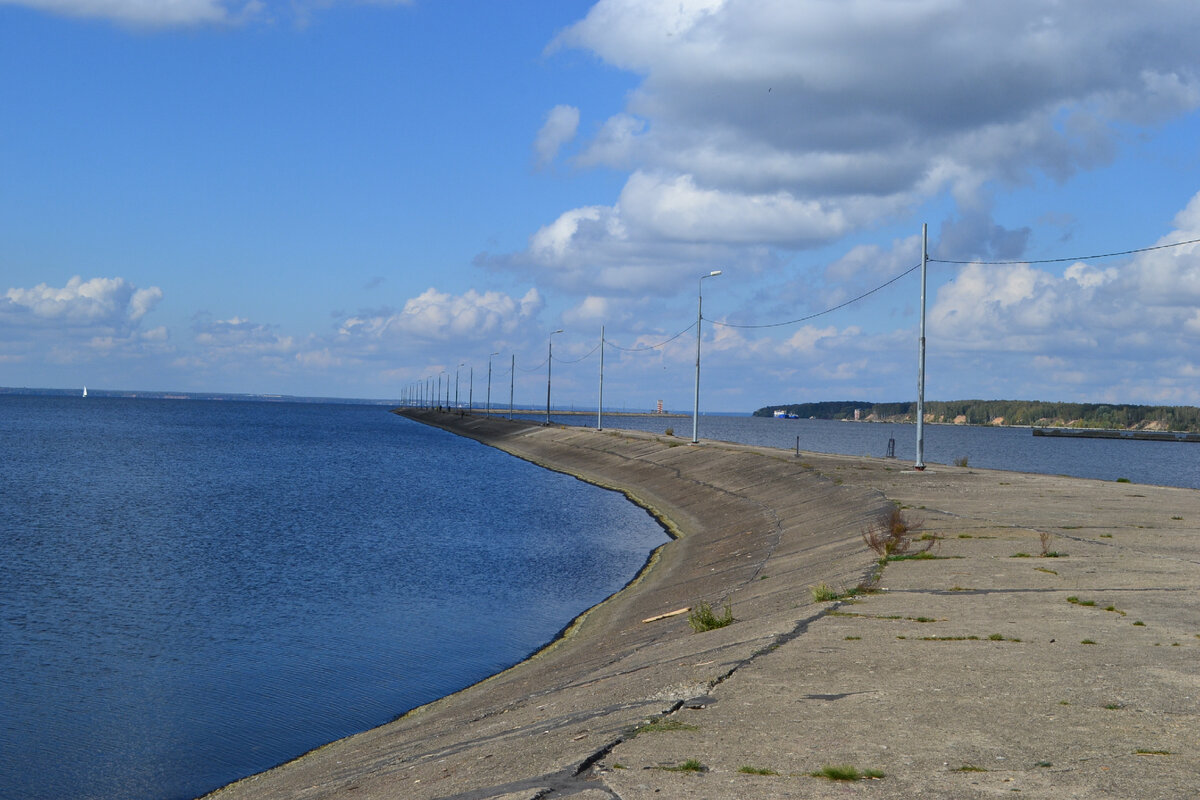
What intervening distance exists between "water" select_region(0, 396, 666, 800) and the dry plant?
8.38 m

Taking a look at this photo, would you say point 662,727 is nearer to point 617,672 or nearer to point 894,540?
point 617,672

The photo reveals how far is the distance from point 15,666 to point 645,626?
1325cm

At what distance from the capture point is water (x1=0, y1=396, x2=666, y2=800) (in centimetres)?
1684

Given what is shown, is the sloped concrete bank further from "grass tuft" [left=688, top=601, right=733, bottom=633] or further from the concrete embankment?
"grass tuft" [left=688, top=601, right=733, bottom=633]

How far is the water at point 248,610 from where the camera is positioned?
16844 millimetres

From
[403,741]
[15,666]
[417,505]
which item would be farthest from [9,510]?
[403,741]

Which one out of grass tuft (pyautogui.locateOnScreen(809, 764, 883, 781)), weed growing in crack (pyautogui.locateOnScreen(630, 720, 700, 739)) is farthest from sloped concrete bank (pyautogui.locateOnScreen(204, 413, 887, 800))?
grass tuft (pyautogui.locateOnScreen(809, 764, 883, 781))

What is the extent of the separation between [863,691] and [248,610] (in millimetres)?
19985

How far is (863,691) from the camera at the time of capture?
11203mm

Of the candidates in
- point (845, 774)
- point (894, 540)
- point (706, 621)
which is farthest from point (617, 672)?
point (894, 540)

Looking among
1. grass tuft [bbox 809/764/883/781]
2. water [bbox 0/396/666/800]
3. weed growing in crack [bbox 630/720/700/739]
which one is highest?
grass tuft [bbox 809/764/883/781]

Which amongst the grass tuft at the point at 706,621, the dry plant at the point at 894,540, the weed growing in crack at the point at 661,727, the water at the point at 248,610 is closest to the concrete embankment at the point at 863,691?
the weed growing in crack at the point at 661,727

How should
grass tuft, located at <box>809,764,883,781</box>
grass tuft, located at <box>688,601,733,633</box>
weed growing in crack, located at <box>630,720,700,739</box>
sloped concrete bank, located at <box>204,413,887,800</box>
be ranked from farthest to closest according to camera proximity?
grass tuft, located at <box>688,601,733,633</box> < sloped concrete bank, located at <box>204,413,887,800</box> < weed growing in crack, located at <box>630,720,700,739</box> < grass tuft, located at <box>809,764,883,781</box>

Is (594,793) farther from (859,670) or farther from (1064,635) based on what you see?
(1064,635)
